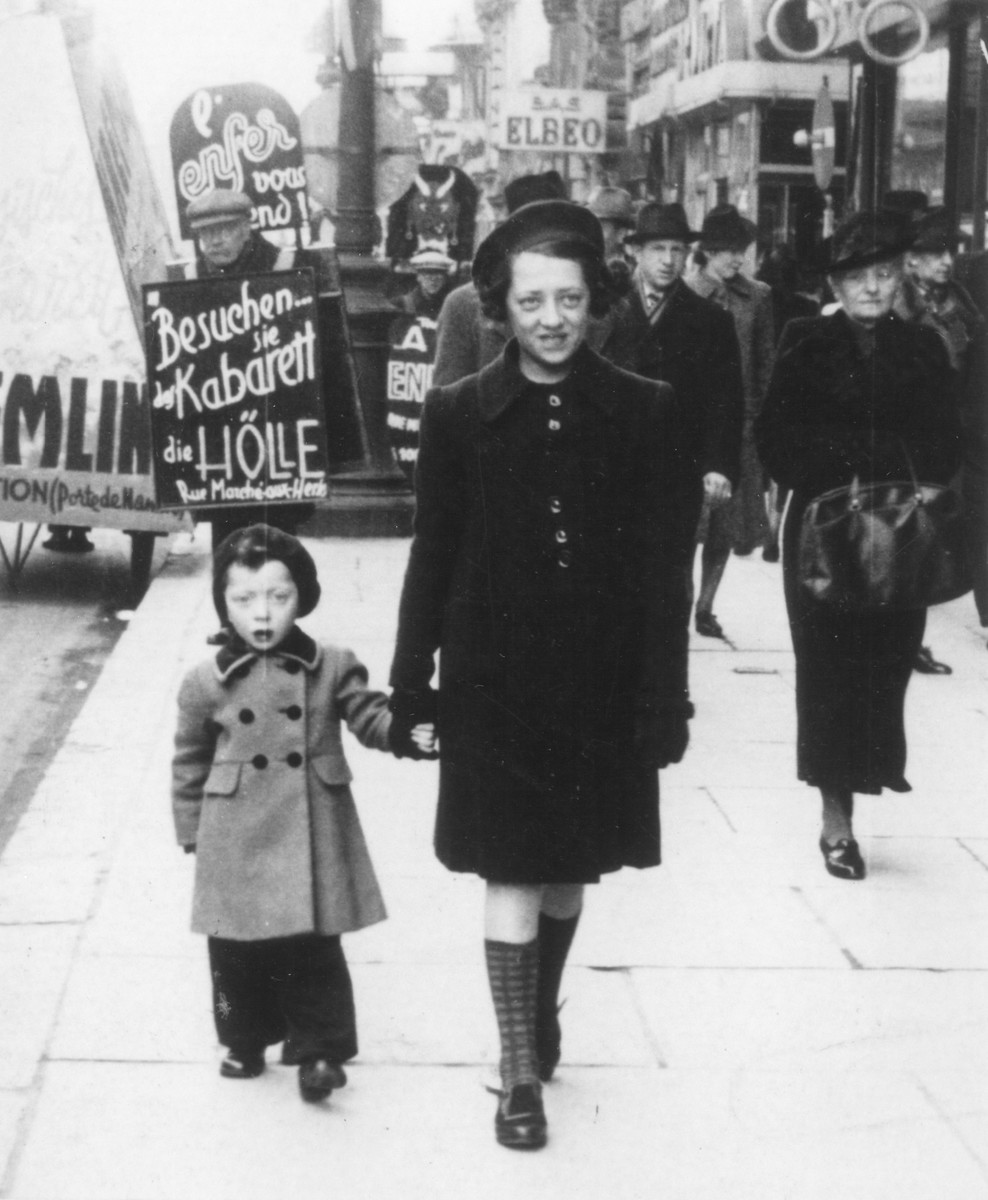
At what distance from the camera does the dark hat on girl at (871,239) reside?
18.6 feet

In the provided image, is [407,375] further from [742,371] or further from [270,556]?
[270,556]

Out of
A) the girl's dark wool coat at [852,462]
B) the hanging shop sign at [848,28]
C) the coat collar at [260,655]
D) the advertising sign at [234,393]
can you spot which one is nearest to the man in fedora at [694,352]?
the advertising sign at [234,393]

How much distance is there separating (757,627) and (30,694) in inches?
133

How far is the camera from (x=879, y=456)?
583 centimetres

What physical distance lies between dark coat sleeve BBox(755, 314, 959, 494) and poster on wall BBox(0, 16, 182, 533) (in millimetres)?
5795

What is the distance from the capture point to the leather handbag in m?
5.71

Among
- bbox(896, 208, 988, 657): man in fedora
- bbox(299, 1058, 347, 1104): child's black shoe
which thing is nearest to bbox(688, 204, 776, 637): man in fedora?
bbox(896, 208, 988, 657): man in fedora

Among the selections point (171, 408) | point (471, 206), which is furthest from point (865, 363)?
point (471, 206)

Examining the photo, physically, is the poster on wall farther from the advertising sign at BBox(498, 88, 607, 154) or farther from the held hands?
the advertising sign at BBox(498, 88, 607, 154)

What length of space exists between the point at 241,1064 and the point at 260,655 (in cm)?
86

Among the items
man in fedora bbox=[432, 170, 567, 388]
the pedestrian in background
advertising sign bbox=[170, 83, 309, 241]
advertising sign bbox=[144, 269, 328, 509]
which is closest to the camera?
man in fedora bbox=[432, 170, 567, 388]

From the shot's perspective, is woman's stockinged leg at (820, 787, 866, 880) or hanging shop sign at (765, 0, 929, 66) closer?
woman's stockinged leg at (820, 787, 866, 880)

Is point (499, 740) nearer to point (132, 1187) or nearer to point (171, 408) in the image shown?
point (132, 1187)

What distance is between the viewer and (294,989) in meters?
4.20
